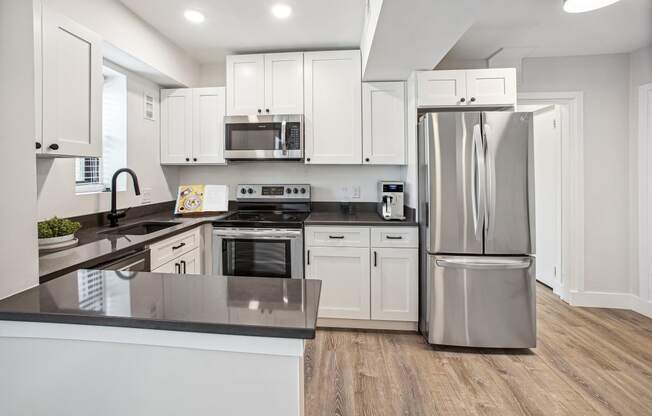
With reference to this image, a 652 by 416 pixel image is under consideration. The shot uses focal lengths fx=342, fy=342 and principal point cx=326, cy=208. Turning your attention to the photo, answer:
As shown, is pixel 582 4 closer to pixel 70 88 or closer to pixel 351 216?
pixel 351 216

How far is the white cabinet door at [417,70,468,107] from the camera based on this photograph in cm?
274

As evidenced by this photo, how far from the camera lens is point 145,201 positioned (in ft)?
10.1

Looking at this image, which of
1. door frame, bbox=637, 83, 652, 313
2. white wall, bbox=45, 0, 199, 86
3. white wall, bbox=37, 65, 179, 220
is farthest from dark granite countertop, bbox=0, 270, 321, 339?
door frame, bbox=637, 83, 652, 313

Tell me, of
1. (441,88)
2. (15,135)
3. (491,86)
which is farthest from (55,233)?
(491,86)

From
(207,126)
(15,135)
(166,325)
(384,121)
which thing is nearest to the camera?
(166,325)

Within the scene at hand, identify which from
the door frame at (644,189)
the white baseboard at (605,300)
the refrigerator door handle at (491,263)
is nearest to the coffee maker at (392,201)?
the refrigerator door handle at (491,263)

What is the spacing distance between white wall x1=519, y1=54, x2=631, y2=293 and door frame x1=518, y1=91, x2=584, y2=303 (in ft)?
0.20

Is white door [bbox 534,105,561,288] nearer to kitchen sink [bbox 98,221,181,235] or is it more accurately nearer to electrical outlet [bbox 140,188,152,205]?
kitchen sink [bbox 98,221,181,235]

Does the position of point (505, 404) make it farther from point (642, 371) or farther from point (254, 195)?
point (254, 195)

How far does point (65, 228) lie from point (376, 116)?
94.3 inches

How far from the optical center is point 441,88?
2748 mm

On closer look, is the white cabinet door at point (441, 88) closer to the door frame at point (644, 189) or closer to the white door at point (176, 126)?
the door frame at point (644, 189)

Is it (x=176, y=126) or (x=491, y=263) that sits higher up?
(x=176, y=126)

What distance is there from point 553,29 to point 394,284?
2.39 metres
